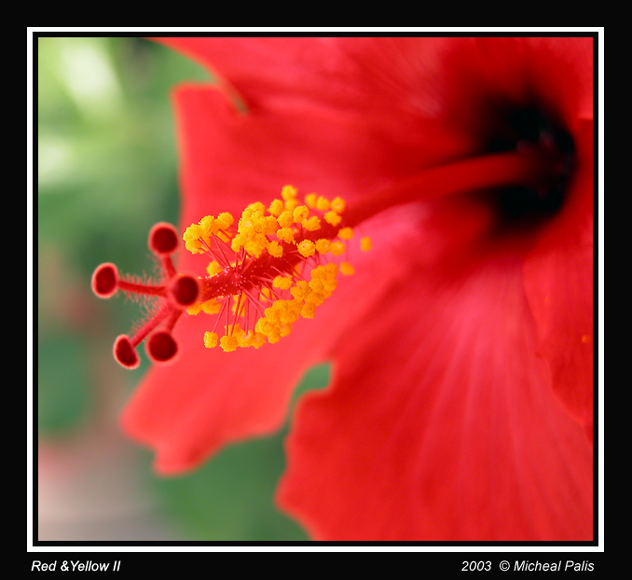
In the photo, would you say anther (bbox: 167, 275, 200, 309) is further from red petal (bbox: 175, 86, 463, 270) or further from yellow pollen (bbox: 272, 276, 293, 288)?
red petal (bbox: 175, 86, 463, 270)

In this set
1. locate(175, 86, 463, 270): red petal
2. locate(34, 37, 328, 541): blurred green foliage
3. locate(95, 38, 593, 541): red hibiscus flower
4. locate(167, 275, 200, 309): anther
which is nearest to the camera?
locate(167, 275, 200, 309): anther

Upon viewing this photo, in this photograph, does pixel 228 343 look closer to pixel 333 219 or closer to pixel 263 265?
pixel 263 265

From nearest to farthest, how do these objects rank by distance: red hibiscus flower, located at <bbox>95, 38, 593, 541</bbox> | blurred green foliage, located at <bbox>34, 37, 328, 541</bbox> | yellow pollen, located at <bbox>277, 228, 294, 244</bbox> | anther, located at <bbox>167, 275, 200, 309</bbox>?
anther, located at <bbox>167, 275, 200, 309</bbox>, yellow pollen, located at <bbox>277, 228, 294, 244</bbox>, red hibiscus flower, located at <bbox>95, 38, 593, 541</bbox>, blurred green foliage, located at <bbox>34, 37, 328, 541</bbox>

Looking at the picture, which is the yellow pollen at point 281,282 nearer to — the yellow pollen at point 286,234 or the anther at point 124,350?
the yellow pollen at point 286,234

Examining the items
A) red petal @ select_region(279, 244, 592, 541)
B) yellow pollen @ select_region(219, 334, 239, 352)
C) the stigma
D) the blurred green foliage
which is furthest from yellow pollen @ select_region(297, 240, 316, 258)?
the blurred green foliage

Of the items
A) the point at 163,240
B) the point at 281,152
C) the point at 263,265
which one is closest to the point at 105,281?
the point at 163,240

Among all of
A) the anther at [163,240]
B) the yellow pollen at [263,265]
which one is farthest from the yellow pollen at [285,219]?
the anther at [163,240]
